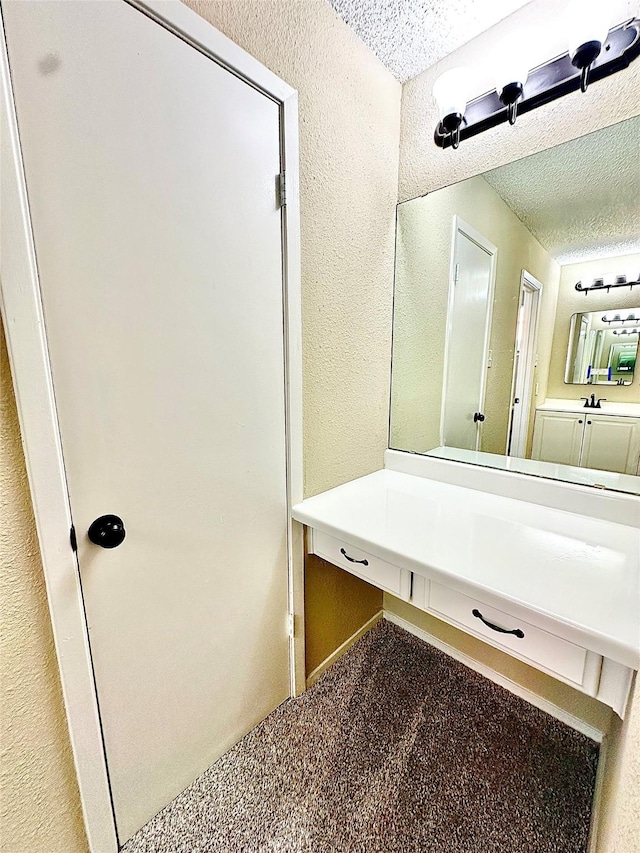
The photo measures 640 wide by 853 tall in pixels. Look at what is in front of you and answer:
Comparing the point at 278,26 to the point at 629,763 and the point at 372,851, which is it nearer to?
the point at 629,763

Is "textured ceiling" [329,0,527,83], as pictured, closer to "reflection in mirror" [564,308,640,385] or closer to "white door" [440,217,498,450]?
"white door" [440,217,498,450]

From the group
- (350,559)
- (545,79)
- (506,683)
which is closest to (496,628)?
(350,559)

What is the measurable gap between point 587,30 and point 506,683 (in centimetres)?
222

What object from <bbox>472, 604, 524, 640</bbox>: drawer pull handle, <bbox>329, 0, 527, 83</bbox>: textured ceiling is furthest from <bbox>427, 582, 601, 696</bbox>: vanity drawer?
<bbox>329, 0, 527, 83</bbox>: textured ceiling

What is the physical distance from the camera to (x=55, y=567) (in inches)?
30.0

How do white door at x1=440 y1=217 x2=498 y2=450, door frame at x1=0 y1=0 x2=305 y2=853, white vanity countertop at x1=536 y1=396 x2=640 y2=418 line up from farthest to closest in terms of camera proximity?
1. white door at x1=440 y1=217 x2=498 y2=450
2. white vanity countertop at x1=536 y1=396 x2=640 y2=418
3. door frame at x1=0 y1=0 x2=305 y2=853

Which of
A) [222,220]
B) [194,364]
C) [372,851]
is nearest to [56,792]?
[372,851]

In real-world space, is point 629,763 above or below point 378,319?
below

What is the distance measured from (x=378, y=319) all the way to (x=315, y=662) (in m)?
1.49

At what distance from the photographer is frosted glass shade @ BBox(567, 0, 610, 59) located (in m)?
0.95

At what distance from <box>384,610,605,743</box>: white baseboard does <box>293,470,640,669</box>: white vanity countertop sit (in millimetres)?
794

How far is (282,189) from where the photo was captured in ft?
3.49

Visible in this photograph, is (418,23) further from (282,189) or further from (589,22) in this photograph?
(282,189)

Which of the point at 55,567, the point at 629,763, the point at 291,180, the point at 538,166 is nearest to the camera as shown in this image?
the point at 629,763
